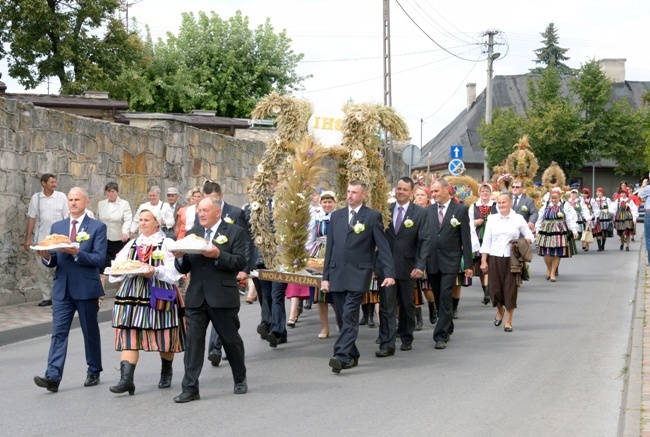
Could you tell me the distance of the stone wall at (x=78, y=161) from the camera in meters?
14.3

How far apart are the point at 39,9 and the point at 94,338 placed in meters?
30.1

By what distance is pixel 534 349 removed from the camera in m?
11.1

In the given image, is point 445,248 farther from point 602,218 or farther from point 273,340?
point 602,218

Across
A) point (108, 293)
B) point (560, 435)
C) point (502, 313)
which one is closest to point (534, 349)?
point (502, 313)

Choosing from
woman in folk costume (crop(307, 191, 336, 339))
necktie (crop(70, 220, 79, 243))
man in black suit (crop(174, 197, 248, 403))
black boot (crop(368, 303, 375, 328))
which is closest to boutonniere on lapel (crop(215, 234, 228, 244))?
man in black suit (crop(174, 197, 248, 403))

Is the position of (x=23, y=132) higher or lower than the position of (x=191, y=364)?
higher

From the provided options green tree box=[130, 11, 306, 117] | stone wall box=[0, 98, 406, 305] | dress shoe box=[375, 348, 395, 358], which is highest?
green tree box=[130, 11, 306, 117]

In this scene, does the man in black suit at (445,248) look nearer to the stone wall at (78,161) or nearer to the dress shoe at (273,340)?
the dress shoe at (273,340)

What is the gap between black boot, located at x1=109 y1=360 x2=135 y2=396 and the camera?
8.33m

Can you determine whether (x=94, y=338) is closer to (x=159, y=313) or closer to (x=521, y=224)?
(x=159, y=313)

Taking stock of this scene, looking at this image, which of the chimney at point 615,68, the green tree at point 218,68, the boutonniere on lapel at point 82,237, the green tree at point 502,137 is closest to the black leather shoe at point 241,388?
the boutonniere on lapel at point 82,237

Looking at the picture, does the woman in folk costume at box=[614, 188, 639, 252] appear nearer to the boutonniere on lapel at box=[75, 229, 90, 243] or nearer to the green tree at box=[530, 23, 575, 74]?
the boutonniere on lapel at box=[75, 229, 90, 243]

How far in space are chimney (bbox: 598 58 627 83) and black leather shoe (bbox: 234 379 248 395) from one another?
66233 millimetres

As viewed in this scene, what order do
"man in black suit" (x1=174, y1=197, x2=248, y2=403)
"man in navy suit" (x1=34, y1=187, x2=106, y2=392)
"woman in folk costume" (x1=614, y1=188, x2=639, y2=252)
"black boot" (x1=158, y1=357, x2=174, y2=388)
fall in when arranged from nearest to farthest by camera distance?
"man in black suit" (x1=174, y1=197, x2=248, y2=403), "man in navy suit" (x1=34, y1=187, x2=106, y2=392), "black boot" (x1=158, y1=357, x2=174, y2=388), "woman in folk costume" (x1=614, y1=188, x2=639, y2=252)
